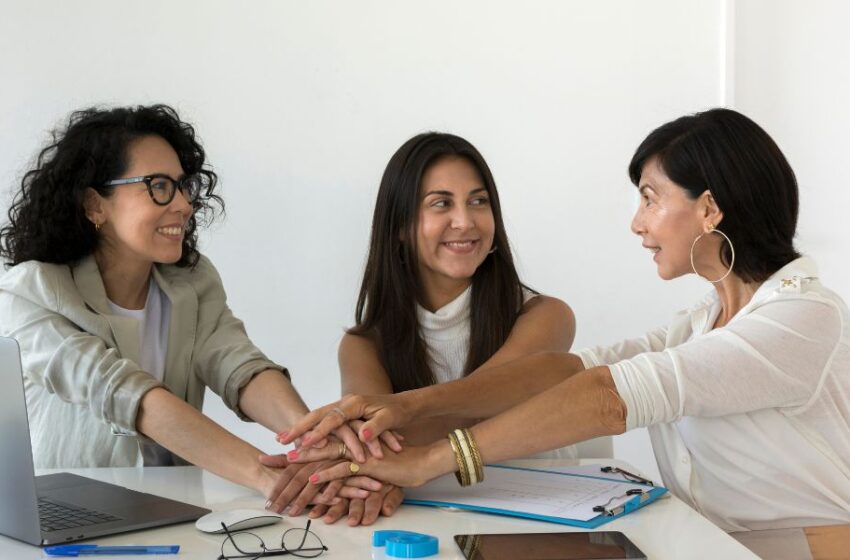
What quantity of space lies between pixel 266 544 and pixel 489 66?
225 cm

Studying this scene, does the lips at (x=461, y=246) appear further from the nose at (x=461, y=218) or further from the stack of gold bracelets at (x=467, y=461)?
the stack of gold bracelets at (x=467, y=461)

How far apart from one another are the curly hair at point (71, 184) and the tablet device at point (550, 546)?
53.1 inches

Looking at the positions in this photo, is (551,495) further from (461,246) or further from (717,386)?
(461,246)

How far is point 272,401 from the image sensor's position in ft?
7.23

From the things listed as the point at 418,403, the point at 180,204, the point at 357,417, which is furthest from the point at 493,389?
the point at 180,204

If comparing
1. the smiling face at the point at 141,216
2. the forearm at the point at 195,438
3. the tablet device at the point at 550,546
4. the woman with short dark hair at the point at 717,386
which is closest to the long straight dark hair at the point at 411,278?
the woman with short dark hair at the point at 717,386

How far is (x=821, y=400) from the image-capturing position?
5.83ft

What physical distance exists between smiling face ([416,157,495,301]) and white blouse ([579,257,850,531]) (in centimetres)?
74

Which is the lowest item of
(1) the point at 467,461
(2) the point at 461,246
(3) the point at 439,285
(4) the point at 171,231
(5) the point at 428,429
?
(5) the point at 428,429

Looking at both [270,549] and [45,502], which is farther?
[45,502]

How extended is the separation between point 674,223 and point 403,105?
153 cm

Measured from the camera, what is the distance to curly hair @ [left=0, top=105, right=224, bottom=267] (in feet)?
7.45

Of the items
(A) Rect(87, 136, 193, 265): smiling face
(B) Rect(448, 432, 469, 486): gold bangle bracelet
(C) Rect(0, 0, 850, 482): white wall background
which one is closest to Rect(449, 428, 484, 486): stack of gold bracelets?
(B) Rect(448, 432, 469, 486): gold bangle bracelet

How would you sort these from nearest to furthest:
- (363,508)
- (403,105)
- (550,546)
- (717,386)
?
(550,546) → (363,508) → (717,386) → (403,105)
